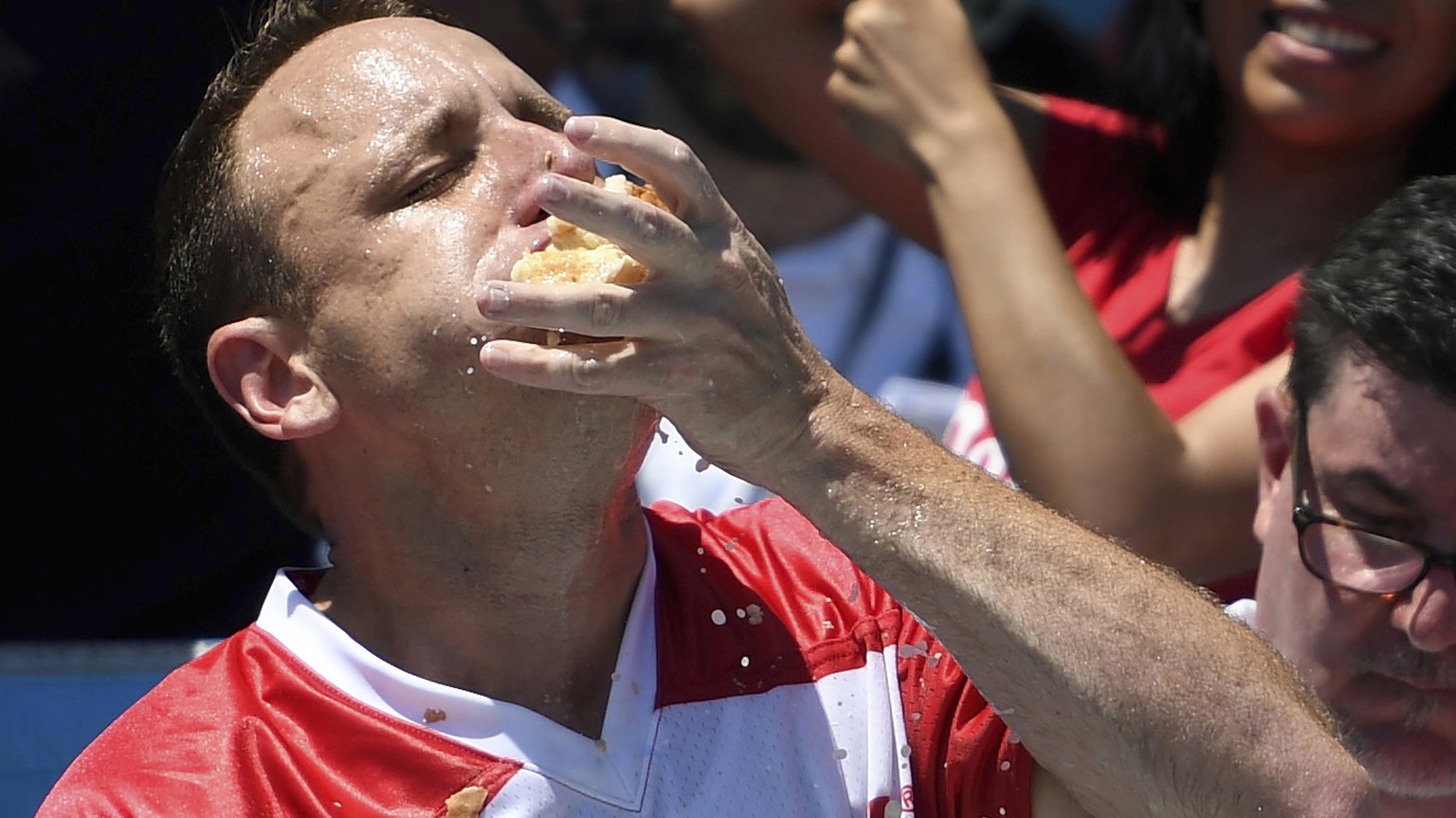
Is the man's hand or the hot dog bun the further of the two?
the hot dog bun

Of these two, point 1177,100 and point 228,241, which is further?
point 1177,100

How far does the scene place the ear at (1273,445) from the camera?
6.78 feet

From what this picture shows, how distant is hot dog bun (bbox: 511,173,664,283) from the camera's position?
59.8 inches

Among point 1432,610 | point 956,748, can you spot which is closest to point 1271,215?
point 1432,610

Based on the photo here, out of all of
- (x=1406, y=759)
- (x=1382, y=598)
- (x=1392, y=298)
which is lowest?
(x=1406, y=759)

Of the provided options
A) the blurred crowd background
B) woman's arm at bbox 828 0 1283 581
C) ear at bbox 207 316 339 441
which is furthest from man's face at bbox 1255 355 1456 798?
the blurred crowd background

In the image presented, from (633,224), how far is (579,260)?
191 millimetres

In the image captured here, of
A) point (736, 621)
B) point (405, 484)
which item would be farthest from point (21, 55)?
point (736, 621)

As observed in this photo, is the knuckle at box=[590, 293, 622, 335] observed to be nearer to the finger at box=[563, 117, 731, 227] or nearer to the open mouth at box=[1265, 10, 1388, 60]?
the finger at box=[563, 117, 731, 227]

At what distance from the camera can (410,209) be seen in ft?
5.77

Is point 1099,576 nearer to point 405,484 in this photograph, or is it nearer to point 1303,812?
point 1303,812

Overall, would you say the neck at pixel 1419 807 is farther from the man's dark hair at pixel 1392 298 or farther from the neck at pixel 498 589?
the neck at pixel 498 589

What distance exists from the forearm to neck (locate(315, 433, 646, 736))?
272 mm

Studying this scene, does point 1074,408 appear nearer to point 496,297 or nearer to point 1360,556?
point 1360,556
